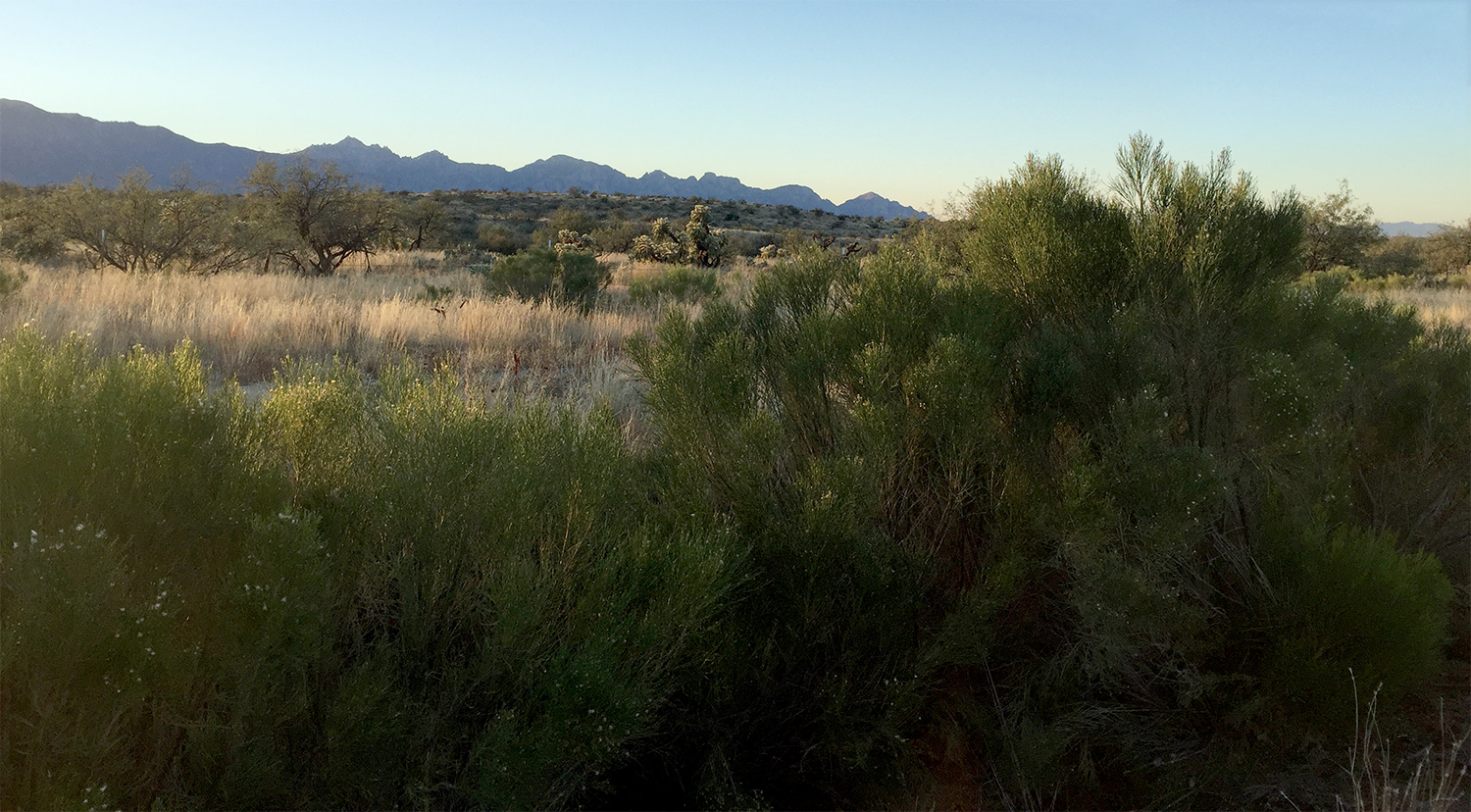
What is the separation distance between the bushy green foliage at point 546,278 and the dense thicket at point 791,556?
33.2 feet

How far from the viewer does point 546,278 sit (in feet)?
48.3

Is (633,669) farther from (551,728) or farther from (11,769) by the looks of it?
(11,769)

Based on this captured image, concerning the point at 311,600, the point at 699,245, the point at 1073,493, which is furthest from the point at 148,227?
the point at 1073,493

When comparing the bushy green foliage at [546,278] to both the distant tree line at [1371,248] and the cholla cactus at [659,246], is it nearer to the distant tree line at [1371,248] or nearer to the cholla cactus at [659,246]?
the cholla cactus at [659,246]

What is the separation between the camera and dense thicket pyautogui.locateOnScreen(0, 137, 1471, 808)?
2.25 meters

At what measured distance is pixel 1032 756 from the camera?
11.1 ft

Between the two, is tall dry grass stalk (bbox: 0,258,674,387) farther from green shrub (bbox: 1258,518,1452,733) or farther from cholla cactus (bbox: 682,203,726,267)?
cholla cactus (bbox: 682,203,726,267)

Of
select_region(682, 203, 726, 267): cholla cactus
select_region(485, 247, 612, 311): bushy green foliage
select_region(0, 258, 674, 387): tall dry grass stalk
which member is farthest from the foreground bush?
select_region(682, 203, 726, 267): cholla cactus

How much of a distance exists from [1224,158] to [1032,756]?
336 centimetres

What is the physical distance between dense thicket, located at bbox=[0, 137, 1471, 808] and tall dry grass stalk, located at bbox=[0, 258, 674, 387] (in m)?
3.71

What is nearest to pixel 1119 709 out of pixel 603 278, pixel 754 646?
pixel 754 646

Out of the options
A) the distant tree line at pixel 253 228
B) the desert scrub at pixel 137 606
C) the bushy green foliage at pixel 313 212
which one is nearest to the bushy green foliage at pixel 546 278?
the distant tree line at pixel 253 228

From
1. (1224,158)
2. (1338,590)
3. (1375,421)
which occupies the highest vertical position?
(1224,158)

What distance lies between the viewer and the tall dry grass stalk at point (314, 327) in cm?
824
